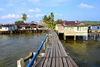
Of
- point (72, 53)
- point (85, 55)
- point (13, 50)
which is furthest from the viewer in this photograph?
point (13, 50)

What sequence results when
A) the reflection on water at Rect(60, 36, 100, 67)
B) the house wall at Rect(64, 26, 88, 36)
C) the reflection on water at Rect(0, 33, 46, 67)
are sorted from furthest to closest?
the house wall at Rect(64, 26, 88, 36) → the reflection on water at Rect(0, 33, 46, 67) → the reflection on water at Rect(60, 36, 100, 67)

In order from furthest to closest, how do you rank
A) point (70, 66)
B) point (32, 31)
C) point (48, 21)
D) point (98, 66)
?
1. point (48, 21)
2. point (32, 31)
3. point (98, 66)
4. point (70, 66)

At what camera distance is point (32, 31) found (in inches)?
1892

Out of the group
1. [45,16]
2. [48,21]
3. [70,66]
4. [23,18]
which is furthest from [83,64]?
[23,18]

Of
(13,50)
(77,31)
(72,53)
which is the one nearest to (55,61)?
(72,53)

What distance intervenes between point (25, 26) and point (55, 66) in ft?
167

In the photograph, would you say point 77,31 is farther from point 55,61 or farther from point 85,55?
point 55,61

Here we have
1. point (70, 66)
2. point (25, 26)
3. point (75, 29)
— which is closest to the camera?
point (70, 66)

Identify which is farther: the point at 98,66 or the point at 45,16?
the point at 45,16

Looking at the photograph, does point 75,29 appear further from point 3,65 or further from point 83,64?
point 3,65

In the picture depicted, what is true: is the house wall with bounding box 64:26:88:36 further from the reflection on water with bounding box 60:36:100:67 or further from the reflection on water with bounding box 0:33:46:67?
the reflection on water with bounding box 0:33:46:67

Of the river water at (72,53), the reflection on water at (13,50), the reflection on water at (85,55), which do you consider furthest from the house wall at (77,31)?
the reflection on water at (13,50)

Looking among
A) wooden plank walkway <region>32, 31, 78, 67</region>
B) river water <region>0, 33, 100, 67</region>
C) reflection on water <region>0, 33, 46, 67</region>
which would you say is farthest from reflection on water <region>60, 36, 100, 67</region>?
reflection on water <region>0, 33, 46, 67</region>

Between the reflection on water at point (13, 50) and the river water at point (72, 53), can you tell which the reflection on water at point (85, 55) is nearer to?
the river water at point (72, 53)
